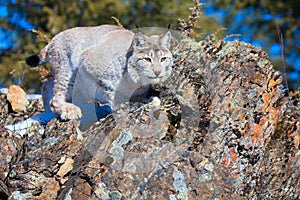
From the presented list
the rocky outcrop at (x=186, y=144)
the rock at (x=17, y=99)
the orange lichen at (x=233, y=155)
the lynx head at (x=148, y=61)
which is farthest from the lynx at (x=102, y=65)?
the orange lichen at (x=233, y=155)

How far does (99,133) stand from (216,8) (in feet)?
31.7

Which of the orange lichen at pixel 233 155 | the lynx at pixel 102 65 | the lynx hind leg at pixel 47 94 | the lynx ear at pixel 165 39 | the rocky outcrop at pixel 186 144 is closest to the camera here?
the rocky outcrop at pixel 186 144

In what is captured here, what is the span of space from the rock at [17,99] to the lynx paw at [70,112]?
1.03 m

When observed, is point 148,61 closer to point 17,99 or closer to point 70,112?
point 70,112

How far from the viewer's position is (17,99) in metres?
5.53

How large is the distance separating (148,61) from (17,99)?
6.16 feet

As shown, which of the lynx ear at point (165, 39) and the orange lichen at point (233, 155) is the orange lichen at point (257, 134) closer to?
the orange lichen at point (233, 155)

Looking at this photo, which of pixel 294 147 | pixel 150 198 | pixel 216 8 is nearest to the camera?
pixel 150 198

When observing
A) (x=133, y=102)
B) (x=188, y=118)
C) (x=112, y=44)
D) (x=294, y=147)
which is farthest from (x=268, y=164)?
(x=112, y=44)

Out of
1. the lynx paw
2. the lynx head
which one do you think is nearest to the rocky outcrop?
the lynx paw

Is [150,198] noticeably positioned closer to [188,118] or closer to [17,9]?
[188,118]

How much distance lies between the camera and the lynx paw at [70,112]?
178 inches

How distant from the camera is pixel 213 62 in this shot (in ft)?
15.6

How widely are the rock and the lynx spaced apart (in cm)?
46
